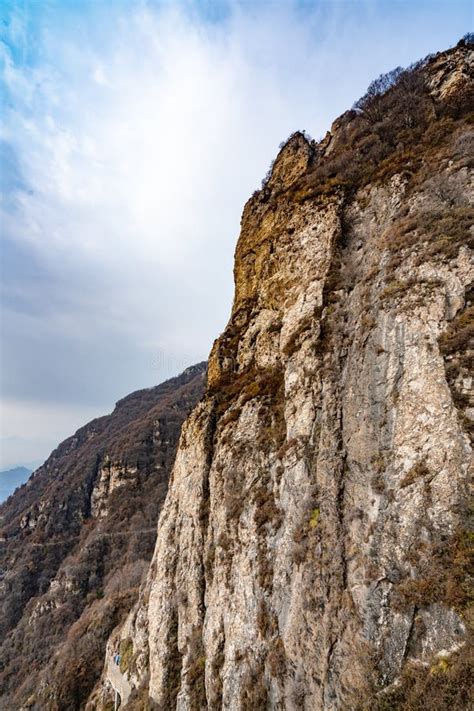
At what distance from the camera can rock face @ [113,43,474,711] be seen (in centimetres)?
983

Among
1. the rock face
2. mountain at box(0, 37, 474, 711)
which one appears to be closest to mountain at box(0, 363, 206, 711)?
mountain at box(0, 37, 474, 711)

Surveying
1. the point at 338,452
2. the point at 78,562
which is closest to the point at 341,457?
the point at 338,452

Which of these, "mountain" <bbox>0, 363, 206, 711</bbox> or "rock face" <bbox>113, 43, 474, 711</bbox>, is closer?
"rock face" <bbox>113, 43, 474, 711</bbox>

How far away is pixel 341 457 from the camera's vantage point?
13.9m

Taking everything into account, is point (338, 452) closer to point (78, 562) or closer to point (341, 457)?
point (341, 457)

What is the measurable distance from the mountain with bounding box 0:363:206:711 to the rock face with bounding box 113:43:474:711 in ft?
79.5

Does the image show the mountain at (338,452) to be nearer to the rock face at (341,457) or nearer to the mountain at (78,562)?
the rock face at (341,457)

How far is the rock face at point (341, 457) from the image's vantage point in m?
9.83

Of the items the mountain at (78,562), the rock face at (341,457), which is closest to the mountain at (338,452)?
the rock face at (341,457)

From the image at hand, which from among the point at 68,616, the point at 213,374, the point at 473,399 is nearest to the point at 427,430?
the point at 473,399

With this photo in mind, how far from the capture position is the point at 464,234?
1377 centimetres

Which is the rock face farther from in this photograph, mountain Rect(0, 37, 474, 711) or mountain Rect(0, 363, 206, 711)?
mountain Rect(0, 363, 206, 711)

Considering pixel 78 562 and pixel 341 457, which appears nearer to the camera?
pixel 341 457

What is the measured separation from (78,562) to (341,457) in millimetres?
93557
